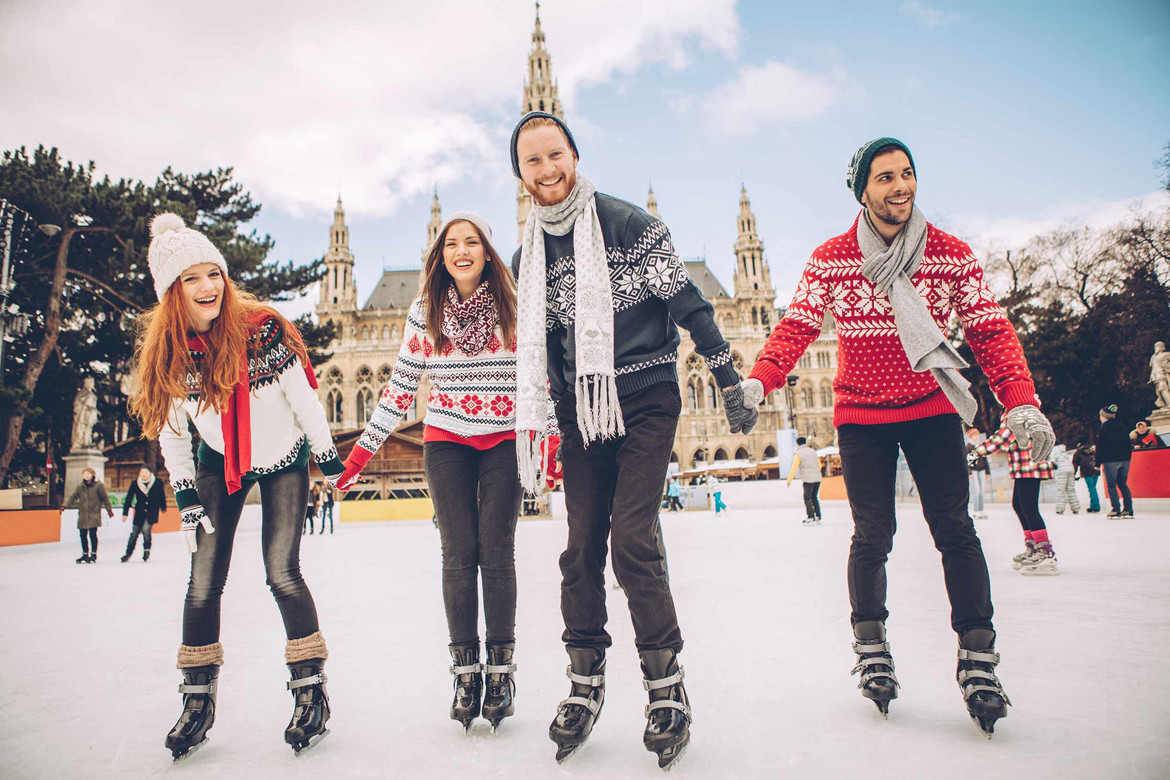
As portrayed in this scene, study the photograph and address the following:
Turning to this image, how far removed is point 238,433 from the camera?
197 cm

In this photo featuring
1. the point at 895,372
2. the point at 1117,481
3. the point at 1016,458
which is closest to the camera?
the point at 895,372

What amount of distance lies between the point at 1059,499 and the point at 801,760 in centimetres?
1115

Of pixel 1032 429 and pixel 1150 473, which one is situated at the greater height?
pixel 1032 429

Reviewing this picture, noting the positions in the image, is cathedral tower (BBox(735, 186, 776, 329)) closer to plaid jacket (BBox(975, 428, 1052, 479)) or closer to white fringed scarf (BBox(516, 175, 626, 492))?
plaid jacket (BBox(975, 428, 1052, 479))

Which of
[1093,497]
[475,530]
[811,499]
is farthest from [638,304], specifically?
[1093,497]

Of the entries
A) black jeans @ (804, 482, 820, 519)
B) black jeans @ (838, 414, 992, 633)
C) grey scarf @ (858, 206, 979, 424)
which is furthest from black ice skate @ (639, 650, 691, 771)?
black jeans @ (804, 482, 820, 519)

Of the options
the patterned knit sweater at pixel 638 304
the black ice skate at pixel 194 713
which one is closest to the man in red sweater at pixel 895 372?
the patterned knit sweater at pixel 638 304

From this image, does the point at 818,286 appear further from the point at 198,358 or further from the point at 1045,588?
the point at 1045,588

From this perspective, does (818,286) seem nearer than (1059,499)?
Yes

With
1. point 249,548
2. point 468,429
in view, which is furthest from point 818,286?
point 249,548

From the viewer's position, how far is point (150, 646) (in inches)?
122

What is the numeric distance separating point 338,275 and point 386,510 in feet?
138

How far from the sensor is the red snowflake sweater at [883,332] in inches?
77.7

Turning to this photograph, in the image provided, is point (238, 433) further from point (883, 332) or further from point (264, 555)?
point (883, 332)
